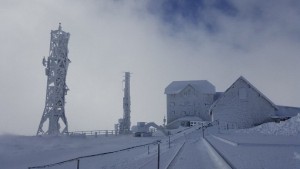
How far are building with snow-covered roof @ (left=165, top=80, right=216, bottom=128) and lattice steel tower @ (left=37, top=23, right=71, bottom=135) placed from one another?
2593 cm

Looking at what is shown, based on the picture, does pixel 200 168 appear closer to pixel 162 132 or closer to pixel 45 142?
pixel 45 142

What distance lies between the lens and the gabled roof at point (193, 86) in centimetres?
6378

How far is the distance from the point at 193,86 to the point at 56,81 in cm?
3078

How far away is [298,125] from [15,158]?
75.1 ft

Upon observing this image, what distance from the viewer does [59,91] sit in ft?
137

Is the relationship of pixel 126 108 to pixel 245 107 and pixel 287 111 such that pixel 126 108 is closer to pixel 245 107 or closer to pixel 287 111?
pixel 245 107

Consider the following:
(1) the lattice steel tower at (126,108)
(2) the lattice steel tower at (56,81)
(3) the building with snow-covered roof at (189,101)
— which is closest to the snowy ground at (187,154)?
(2) the lattice steel tower at (56,81)

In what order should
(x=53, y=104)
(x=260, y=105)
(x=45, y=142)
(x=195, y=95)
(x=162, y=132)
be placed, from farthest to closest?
(x=195, y=95) → (x=162, y=132) → (x=260, y=105) → (x=53, y=104) → (x=45, y=142)

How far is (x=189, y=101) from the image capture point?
63.2 metres

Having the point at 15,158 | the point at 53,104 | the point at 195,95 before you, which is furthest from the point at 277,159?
the point at 195,95

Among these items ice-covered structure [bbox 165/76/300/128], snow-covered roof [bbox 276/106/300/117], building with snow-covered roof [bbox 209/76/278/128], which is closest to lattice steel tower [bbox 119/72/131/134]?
ice-covered structure [bbox 165/76/300/128]

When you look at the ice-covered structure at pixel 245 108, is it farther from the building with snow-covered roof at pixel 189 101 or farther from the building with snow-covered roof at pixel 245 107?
the building with snow-covered roof at pixel 189 101

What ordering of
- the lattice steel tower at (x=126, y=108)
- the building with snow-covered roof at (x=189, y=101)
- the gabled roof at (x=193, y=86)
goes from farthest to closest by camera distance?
the gabled roof at (x=193, y=86), the building with snow-covered roof at (x=189, y=101), the lattice steel tower at (x=126, y=108)

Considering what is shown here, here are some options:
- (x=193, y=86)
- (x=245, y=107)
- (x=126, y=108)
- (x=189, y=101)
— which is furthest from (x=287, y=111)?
(x=126, y=108)
